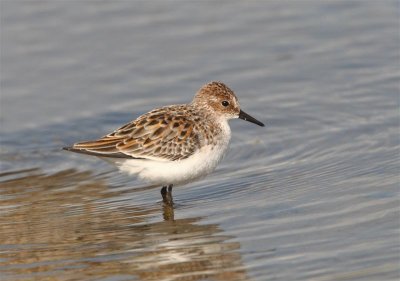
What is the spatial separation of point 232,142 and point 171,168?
261 centimetres

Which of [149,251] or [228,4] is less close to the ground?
[228,4]

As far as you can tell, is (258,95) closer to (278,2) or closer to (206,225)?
(278,2)

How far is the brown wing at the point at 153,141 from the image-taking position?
32.8 ft

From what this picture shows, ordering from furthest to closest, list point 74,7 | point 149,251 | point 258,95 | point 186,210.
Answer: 1. point 74,7
2. point 258,95
3. point 186,210
4. point 149,251

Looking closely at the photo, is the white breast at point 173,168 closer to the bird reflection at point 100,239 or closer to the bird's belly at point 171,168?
the bird's belly at point 171,168

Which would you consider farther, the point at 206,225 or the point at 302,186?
the point at 302,186

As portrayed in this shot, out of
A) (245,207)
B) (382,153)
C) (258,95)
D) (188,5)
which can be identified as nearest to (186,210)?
(245,207)

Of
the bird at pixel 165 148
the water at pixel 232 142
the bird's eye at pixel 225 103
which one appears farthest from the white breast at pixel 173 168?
the bird's eye at pixel 225 103

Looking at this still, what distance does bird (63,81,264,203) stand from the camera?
10023 millimetres

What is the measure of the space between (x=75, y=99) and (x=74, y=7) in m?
3.25

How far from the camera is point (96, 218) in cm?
991

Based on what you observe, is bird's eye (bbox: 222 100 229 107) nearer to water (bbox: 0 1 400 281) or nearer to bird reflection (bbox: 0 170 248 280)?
water (bbox: 0 1 400 281)

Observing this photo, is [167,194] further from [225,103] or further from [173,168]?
[225,103]

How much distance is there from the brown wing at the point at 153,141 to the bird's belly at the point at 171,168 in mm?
63
